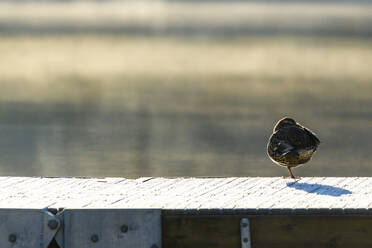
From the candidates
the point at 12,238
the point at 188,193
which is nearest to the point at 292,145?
the point at 188,193

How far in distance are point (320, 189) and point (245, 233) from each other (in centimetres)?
99

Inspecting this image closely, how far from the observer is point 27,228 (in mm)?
5746

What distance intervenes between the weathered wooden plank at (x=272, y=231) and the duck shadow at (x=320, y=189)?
49 cm

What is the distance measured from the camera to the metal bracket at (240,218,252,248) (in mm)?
5723

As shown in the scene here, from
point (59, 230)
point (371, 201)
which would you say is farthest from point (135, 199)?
point (371, 201)

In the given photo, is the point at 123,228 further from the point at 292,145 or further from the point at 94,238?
the point at 292,145

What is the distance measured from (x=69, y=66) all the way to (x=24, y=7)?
31.9 metres

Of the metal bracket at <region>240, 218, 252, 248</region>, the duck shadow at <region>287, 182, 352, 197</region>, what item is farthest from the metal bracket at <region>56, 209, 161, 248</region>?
the duck shadow at <region>287, 182, 352, 197</region>

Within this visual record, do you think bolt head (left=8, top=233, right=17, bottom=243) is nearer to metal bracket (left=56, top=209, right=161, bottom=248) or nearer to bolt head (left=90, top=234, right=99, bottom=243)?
metal bracket (left=56, top=209, right=161, bottom=248)

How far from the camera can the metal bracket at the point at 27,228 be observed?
571 cm

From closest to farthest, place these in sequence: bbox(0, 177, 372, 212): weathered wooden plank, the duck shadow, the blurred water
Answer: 1. bbox(0, 177, 372, 212): weathered wooden plank
2. the duck shadow
3. the blurred water

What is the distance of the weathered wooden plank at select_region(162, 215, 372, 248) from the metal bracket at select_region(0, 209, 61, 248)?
667 millimetres

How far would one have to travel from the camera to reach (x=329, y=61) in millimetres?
30094

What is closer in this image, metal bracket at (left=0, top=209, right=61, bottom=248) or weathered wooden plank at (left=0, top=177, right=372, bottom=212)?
metal bracket at (left=0, top=209, right=61, bottom=248)
